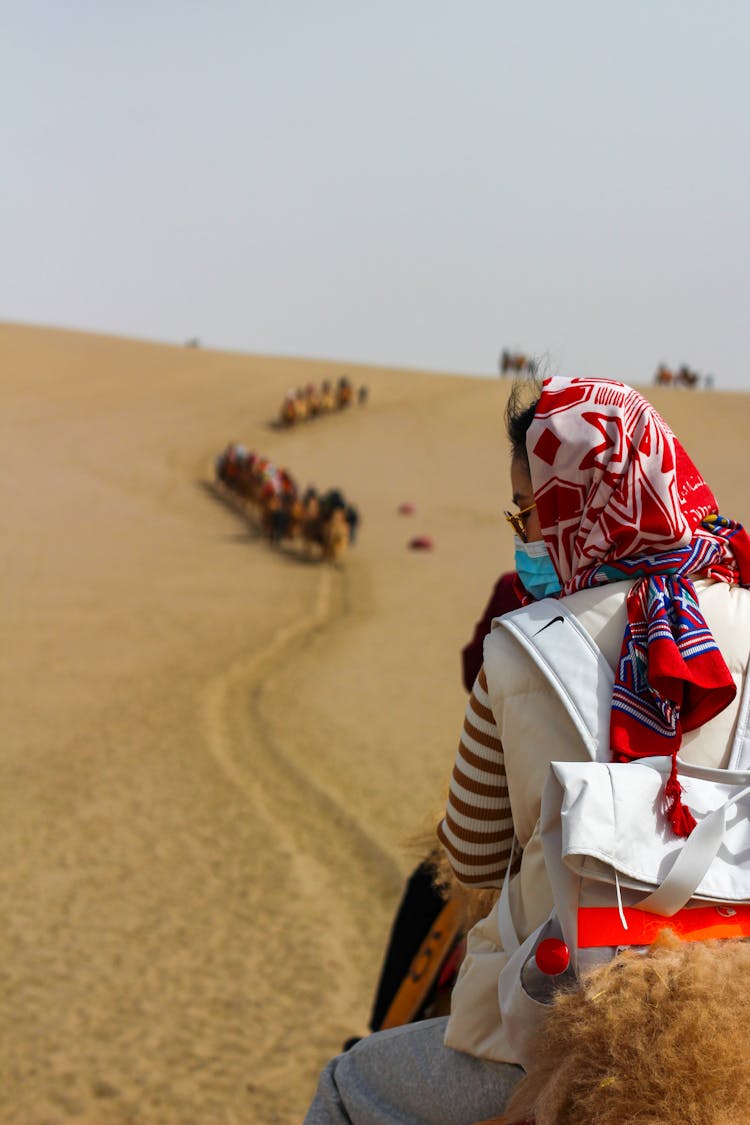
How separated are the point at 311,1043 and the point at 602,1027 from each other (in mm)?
4503

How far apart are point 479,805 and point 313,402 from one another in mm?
36588

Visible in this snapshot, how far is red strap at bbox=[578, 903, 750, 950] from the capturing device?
72.2 inches

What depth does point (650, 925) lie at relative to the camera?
1849mm

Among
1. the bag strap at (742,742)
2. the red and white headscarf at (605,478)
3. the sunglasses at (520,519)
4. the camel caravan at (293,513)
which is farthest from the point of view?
the camel caravan at (293,513)

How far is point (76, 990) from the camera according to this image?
6.24m

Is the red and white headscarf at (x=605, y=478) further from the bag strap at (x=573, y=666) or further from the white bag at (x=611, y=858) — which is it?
the white bag at (x=611, y=858)

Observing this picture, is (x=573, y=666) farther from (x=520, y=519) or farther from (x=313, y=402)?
(x=313, y=402)

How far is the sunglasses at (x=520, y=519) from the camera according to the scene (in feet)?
7.47

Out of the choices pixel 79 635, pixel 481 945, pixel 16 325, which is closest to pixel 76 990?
pixel 481 945

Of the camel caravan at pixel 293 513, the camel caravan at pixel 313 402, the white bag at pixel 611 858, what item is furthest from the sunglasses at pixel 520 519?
the camel caravan at pixel 313 402

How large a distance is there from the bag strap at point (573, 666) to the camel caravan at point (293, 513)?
18170mm

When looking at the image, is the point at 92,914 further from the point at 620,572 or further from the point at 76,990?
the point at 620,572

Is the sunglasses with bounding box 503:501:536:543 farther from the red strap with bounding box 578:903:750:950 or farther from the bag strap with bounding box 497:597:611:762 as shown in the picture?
the red strap with bounding box 578:903:750:950

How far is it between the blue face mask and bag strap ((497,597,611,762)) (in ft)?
1.00
